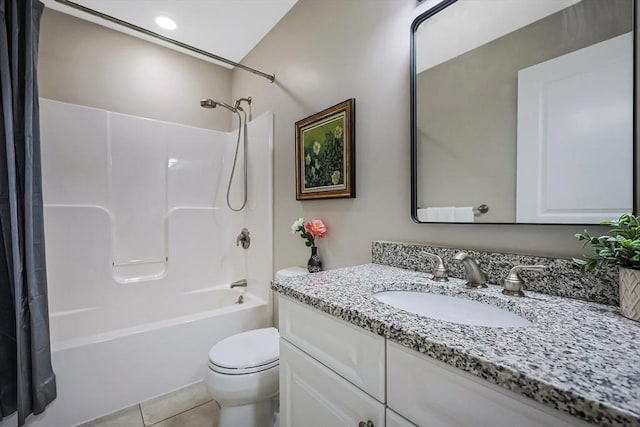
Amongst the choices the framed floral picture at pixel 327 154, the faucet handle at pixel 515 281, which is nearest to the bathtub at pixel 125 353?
the framed floral picture at pixel 327 154

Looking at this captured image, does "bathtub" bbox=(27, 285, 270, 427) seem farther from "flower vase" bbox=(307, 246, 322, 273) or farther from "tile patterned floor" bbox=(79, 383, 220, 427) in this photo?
"flower vase" bbox=(307, 246, 322, 273)

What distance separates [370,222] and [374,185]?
19 centimetres

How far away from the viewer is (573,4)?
80cm

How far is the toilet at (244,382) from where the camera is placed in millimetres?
1223

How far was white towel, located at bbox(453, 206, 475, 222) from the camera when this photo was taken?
3.36 feet

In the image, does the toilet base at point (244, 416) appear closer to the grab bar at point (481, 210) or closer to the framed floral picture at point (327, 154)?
the framed floral picture at point (327, 154)

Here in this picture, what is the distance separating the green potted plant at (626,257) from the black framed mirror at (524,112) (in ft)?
0.38

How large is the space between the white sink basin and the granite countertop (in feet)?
0.08

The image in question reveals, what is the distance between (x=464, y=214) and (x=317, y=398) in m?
0.80

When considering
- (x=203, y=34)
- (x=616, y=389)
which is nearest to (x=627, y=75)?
(x=616, y=389)

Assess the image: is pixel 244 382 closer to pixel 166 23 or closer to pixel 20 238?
pixel 20 238

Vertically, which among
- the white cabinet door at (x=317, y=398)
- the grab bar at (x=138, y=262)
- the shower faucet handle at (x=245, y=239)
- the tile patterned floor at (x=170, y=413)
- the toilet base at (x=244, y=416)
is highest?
the shower faucet handle at (x=245, y=239)

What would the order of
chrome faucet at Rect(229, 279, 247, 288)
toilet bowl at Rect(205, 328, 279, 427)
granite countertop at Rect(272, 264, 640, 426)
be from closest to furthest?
granite countertop at Rect(272, 264, 640, 426), toilet bowl at Rect(205, 328, 279, 427), chrome faucet at Rect(229, 279, 247, 288)

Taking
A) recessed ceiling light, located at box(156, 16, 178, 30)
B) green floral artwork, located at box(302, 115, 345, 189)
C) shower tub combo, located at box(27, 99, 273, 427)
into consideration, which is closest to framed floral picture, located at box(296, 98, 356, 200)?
green floral artwork, located at box(302, 115, 345, 189)
